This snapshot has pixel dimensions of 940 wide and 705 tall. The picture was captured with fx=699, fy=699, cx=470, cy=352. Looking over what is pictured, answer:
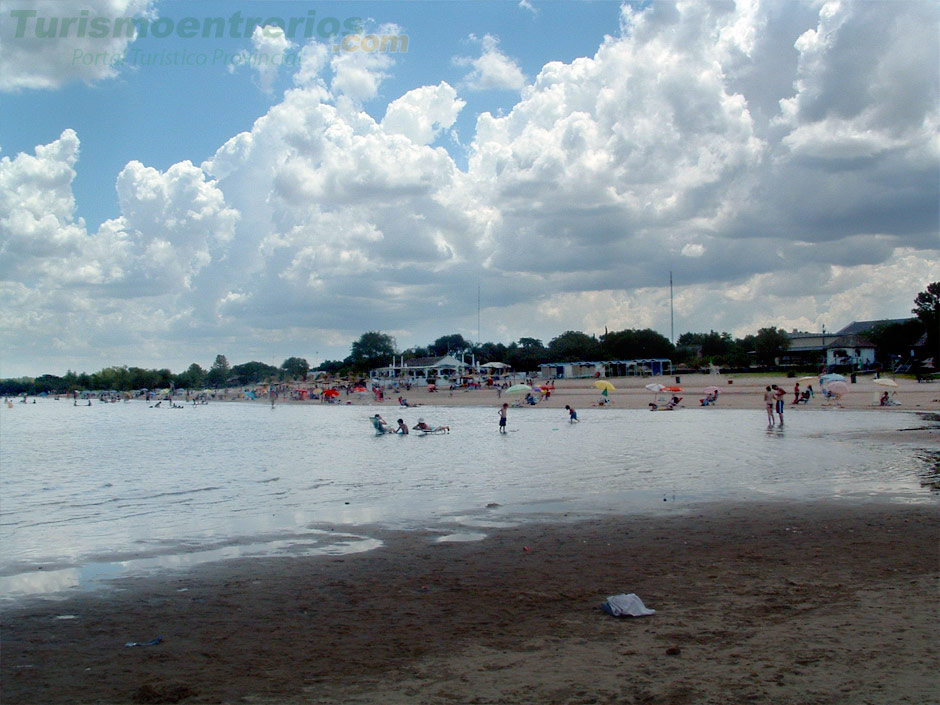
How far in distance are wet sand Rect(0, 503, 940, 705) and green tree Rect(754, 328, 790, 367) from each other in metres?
81.5

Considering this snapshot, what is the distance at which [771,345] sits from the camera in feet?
281

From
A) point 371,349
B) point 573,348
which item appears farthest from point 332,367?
point 573,348

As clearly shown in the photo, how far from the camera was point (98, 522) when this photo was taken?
44.9ft

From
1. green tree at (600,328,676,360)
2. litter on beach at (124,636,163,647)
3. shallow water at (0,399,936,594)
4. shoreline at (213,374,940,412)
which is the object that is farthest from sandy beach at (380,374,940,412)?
litter on beach at (124,636,163,647)

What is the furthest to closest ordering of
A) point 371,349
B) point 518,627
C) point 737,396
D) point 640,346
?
point 371,349
point 640,346
point 737,396
point 518,627

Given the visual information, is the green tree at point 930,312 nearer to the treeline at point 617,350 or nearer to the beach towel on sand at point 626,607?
the treeline at point 617,350

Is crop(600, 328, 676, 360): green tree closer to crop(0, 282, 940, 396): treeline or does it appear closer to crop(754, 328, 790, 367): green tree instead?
crop(0, 282, 940, 396): treeline

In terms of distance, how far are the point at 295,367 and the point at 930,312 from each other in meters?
152

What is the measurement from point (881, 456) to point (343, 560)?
15.7 m

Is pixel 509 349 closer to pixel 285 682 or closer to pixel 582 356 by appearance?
pixel 582 356

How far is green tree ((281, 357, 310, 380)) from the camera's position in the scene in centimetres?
18509

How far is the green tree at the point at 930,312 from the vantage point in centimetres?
6216

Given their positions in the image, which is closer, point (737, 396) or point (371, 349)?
point (737, 396)

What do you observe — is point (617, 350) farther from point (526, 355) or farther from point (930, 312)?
point (930, 312)
